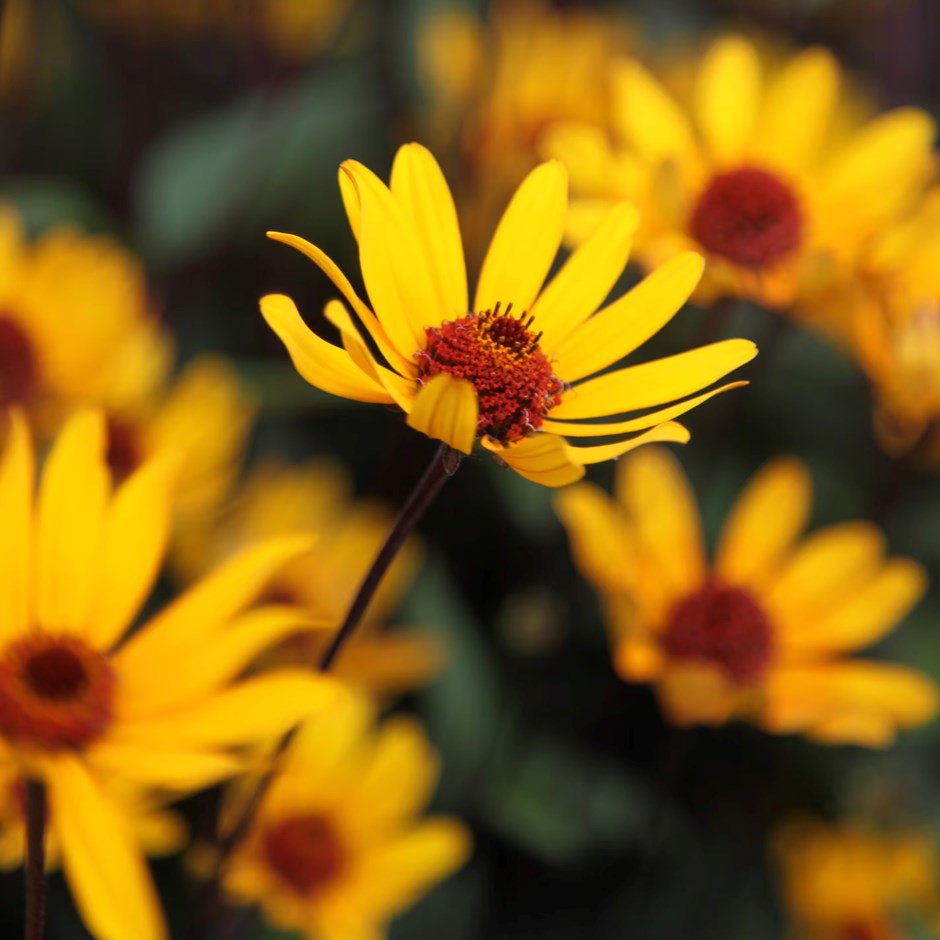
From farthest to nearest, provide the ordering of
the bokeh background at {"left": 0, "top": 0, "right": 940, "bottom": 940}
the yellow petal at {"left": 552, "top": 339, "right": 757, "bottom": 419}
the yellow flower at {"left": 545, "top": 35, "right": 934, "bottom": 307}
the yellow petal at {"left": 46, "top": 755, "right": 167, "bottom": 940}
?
1. the bokeh background at {"left": 0, "top": 0, "right": 940, "bottom": 940}
2. the yellow flower at {"left": 545, "top": 35, "right": 934, "bottom": 307}
3. the yellow petal at {"left": 552, "top": 339, "right": 757, "bottom": 419}
4. the yellow petal at {"left": 46, "top": 755, "right": 167, "bottom": 940}

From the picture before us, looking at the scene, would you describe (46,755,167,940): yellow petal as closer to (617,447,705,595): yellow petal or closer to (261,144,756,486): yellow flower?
(261,144,756,486): yellow flower

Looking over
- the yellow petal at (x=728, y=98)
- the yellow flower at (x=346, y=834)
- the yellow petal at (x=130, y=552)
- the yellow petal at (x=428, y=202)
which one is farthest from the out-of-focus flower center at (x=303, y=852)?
the yellow petal at (x=728, y=98)

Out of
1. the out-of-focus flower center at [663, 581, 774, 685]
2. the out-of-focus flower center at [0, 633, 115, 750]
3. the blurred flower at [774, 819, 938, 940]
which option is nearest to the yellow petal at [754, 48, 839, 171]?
the out-of-focus flower center at [663, 581, 774, 685]

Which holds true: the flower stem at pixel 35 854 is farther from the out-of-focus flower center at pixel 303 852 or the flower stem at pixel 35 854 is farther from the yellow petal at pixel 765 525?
the yellow petal at pixel 765 525

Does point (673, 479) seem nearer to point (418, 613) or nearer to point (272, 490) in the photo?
point (418, 613)

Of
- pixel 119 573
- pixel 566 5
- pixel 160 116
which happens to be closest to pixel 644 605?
pixel 119 573
